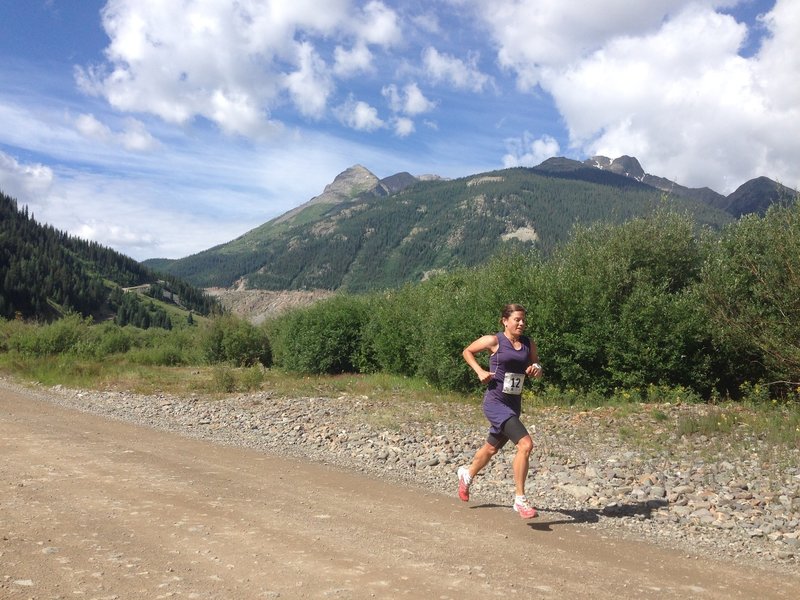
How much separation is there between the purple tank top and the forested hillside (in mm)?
114498

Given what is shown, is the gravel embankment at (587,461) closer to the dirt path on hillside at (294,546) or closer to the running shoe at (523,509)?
the running shoe at (523,509)

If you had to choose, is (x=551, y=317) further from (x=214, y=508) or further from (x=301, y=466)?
(x=214, y=508)

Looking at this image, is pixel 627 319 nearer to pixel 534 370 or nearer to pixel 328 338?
pixel 534 370

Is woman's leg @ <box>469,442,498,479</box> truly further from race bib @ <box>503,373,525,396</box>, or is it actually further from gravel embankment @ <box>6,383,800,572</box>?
race bib @ <box>503,373,525,396</box>

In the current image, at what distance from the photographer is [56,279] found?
137m

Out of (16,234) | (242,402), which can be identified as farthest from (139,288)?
(242,402)

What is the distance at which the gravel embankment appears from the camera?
7.68m

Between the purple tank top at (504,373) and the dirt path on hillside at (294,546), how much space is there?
1315 millimetres

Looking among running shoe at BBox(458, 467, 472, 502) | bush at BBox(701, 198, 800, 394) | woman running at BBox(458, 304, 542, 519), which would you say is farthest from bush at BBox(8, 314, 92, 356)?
woman running at BBox(458, 304, 542, 519)

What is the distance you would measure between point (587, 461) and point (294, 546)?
21.7 ft

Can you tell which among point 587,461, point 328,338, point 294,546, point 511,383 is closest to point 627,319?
point 587,461

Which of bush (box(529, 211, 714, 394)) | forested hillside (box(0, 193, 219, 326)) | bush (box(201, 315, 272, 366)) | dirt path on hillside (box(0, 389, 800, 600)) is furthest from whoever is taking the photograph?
forested hillside (box(0, 193, 219, 326))

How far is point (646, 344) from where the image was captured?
20.1m

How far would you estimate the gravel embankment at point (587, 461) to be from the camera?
7.68m
